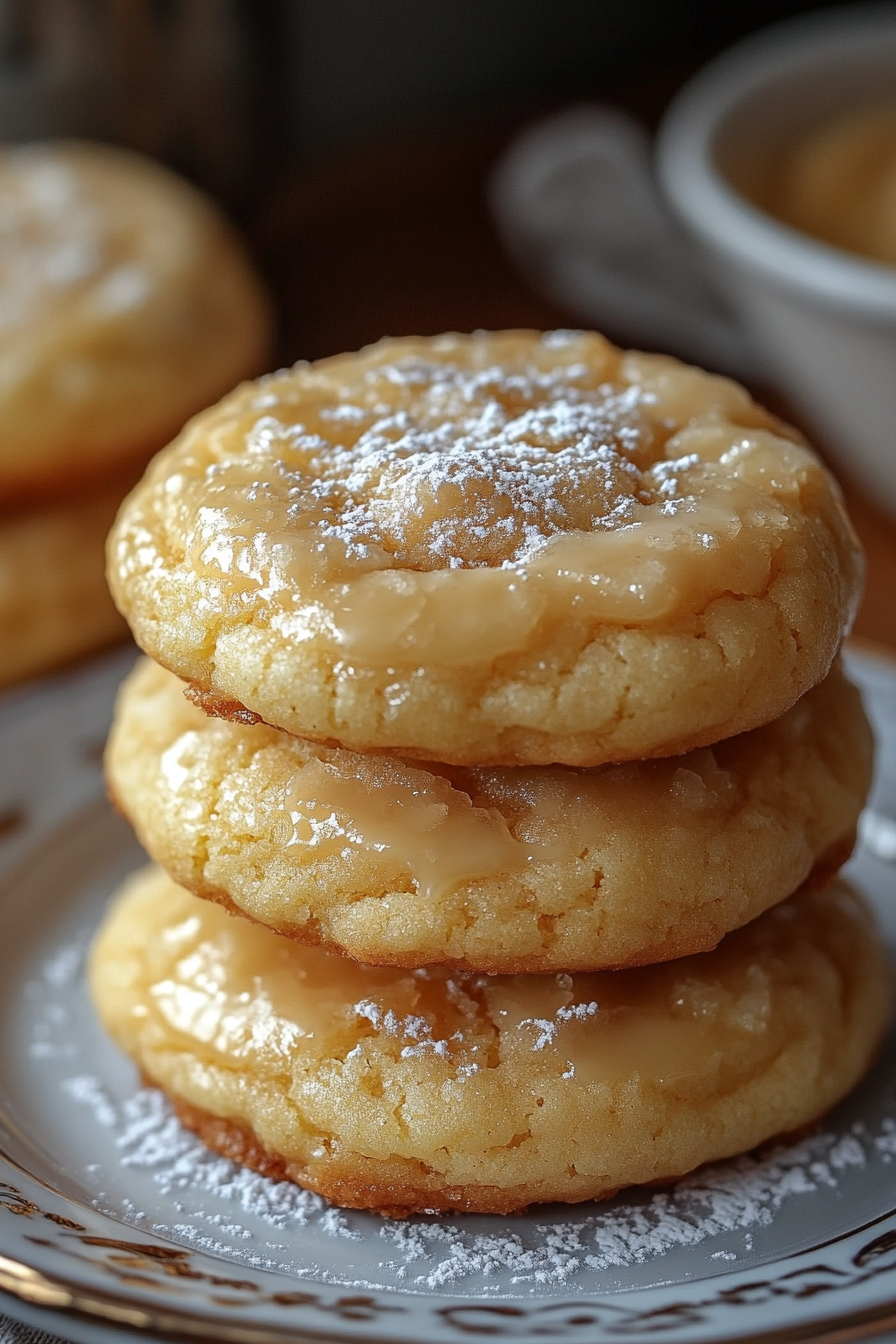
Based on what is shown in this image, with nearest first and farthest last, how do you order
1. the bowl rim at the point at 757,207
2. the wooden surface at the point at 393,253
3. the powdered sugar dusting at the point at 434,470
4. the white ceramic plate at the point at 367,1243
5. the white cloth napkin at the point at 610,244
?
the white ceramic plate at the point at 367,1243
the powdered sugar dusting at the point at 434,470
the bowl rim at the point at 757,207
the white cloth napkin at the point at 610,244
the wooden surface at the point at 393,253

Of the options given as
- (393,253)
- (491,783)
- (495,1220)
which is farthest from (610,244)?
(495,1220)

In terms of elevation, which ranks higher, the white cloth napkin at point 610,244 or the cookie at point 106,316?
the cookie at point 106,316

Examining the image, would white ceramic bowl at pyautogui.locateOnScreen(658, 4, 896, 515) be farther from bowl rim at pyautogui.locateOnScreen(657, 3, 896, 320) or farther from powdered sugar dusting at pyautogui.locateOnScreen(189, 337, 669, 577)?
powdered sugar dusting at pyautogui.locateOnScreen(189, 337, 669, 577)

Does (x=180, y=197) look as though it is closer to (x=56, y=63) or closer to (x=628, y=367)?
(x=56, y=63)

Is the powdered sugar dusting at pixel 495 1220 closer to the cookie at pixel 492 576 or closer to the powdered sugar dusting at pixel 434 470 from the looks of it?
the cookie at pixel 492 576

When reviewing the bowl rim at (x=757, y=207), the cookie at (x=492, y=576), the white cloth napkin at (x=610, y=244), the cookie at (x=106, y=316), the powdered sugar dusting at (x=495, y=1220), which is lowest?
the white cloth napkin at (x=610, y=244)

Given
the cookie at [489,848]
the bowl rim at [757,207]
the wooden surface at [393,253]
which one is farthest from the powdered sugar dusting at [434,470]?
the wooden surface at [393,253]

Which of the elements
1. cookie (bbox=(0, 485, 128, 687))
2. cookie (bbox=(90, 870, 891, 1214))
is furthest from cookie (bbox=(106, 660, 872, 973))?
cookie (bbox=(0, 485, 128, 687))
